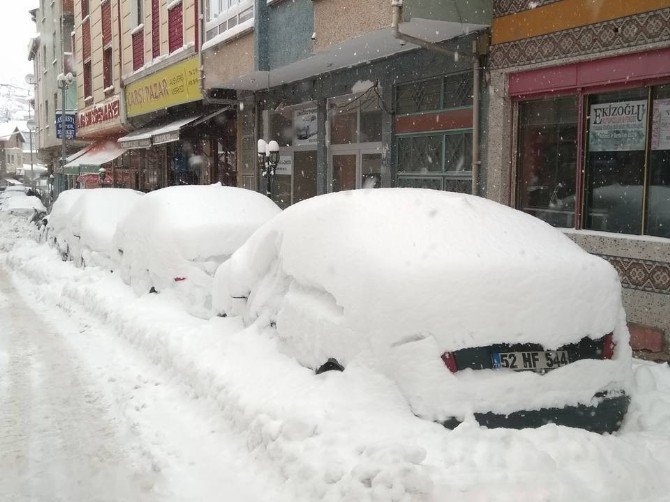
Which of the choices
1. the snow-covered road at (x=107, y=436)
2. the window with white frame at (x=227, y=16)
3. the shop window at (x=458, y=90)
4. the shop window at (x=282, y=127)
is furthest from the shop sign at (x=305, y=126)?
the snow-covered road at (x=107, y=436)

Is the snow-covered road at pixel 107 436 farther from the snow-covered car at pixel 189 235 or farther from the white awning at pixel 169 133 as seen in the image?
the white awning at pixel 169 133

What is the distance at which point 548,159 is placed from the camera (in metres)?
8.86

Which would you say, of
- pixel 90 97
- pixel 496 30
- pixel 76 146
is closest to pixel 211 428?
pixel 496 30

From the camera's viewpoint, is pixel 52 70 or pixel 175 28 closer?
pixel 175 28

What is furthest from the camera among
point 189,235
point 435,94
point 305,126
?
point 305,126

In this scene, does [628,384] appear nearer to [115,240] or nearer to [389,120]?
[115,240]

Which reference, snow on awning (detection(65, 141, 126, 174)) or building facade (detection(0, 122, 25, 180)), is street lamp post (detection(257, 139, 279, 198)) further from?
building facade (detection(0, 122, 25, 180))

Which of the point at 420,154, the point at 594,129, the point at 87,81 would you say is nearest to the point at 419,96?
the point at 420,154

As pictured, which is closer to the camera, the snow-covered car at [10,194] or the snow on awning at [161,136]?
the snow on awning at [161,136]

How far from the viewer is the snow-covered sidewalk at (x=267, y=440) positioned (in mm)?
3441

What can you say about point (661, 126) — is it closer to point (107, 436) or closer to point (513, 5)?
point (513, 5)

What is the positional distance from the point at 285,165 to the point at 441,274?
11976mm

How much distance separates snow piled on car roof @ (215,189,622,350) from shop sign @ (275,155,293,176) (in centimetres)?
1054

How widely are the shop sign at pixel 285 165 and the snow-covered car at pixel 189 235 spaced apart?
6.66m
